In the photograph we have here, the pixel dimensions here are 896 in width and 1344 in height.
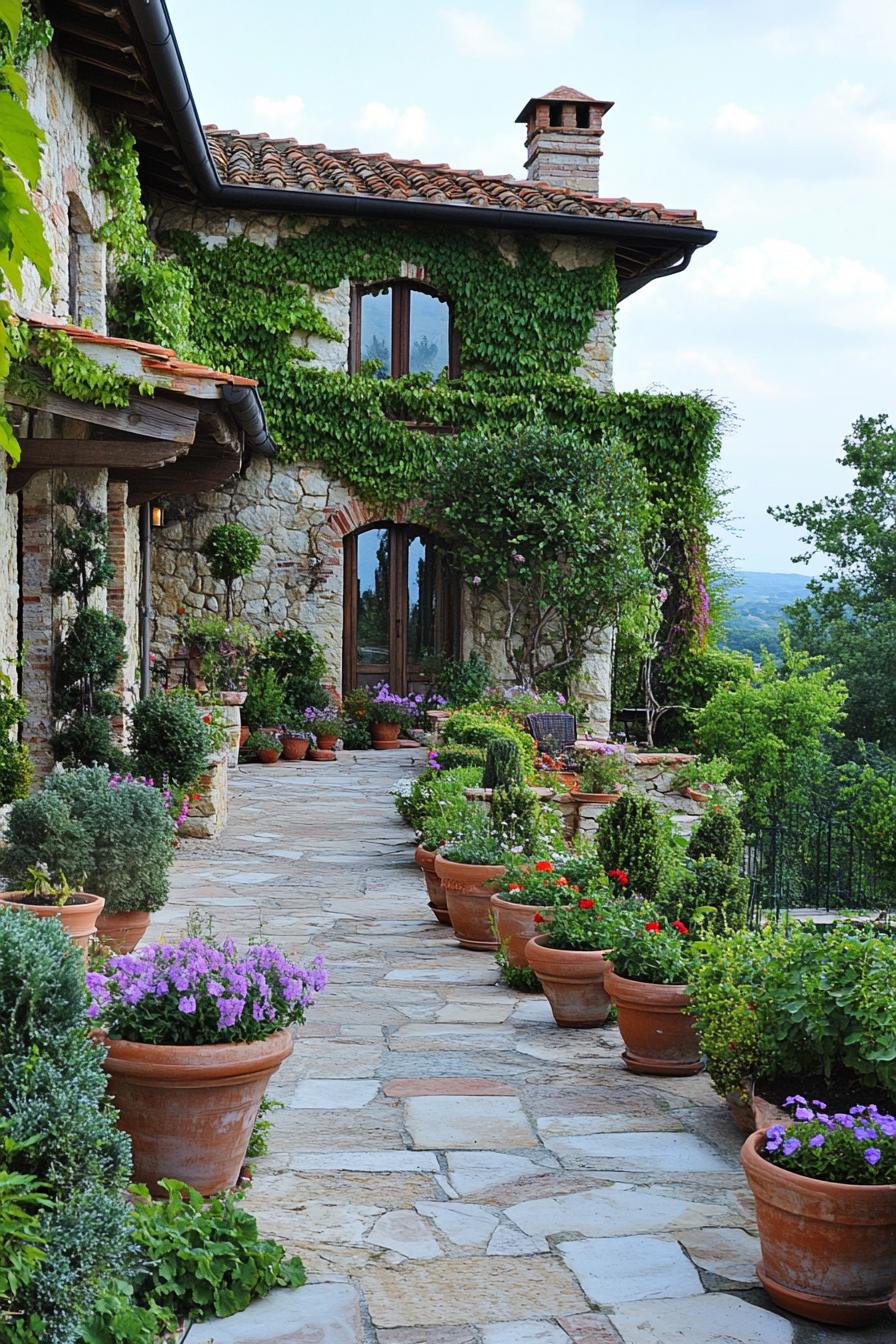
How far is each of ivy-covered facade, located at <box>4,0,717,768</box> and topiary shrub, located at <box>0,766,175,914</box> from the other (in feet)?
28.9

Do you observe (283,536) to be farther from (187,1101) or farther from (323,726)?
(187,1101)

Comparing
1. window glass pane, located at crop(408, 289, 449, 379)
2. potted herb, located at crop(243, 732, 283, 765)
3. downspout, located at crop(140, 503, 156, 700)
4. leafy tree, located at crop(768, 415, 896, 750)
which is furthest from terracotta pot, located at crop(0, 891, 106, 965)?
leafy tree, located at crop(768, 415, 896, 750)

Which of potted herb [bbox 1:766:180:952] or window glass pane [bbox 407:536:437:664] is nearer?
potted herb [bbox 1:766:180:952]

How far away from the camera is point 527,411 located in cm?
1511

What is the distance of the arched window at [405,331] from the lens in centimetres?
1555

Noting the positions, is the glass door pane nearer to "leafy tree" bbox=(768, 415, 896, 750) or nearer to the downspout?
the downspout

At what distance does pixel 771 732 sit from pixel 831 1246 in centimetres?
1151

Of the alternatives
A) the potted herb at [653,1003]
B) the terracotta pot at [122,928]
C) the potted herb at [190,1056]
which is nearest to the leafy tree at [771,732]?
the terracotta pot at [122,928]

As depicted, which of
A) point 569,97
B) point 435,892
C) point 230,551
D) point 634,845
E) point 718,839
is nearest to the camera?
point 718,839

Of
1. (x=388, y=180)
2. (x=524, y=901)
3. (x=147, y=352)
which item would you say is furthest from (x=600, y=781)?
(x=388, y=180)

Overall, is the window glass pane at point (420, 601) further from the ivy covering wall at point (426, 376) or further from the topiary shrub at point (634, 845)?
the topiary shrub at point (634, 845)

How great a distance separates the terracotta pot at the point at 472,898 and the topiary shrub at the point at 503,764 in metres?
1.17

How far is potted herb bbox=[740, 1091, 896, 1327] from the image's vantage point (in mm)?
2883

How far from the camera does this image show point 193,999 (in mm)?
3359
